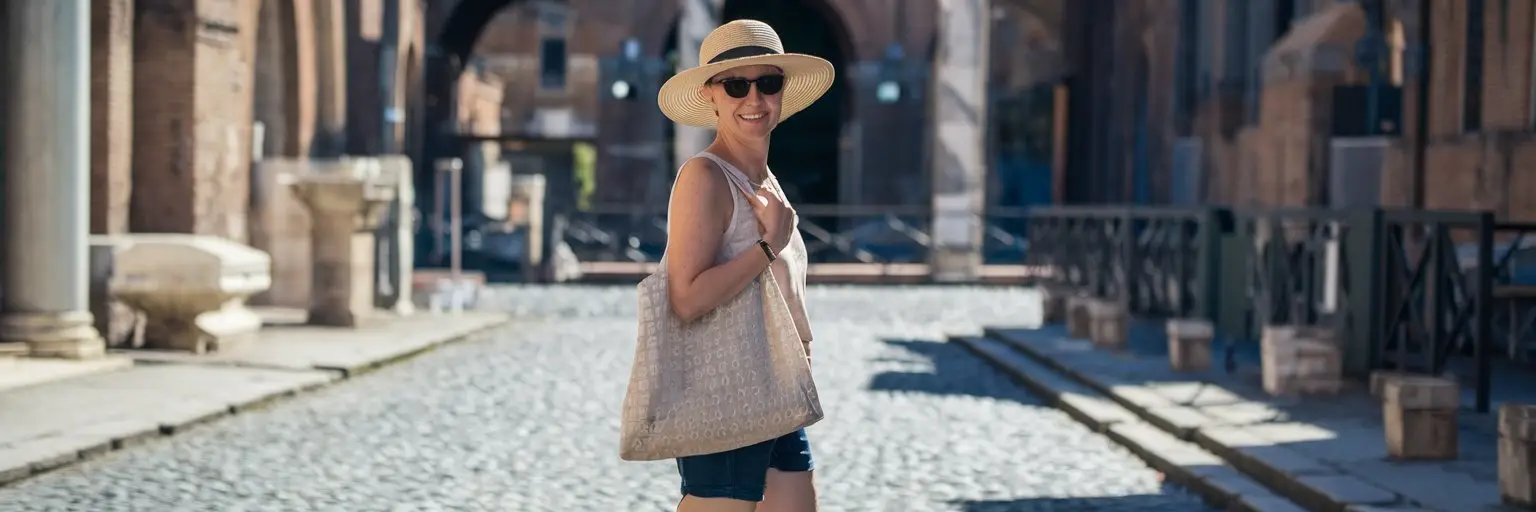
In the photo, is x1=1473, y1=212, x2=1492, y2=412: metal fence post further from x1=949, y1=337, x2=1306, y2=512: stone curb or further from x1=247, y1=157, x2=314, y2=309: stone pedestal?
x1=247, y1=157, x2=314, y2=309: stone pedestal

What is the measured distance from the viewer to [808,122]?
3575 cm

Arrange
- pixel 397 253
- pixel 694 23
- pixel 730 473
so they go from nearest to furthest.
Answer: pixel 730 473 → pixel 397 253 → pixel 694 23

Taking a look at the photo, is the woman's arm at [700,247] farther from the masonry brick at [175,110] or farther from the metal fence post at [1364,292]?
the masonry brick at [175,110]

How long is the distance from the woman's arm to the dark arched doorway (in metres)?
30.6

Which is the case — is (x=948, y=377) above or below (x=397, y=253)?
below

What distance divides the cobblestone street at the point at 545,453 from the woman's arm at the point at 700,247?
3.18 metres

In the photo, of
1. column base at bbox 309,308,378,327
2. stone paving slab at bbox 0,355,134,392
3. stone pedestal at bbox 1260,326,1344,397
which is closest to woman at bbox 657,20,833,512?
stone pedestal at bbox 1260,326,1344,397

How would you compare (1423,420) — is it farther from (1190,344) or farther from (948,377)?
(948,377)

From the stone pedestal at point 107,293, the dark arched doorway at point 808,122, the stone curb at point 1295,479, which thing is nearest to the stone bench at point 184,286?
the stone pedestal at point 107,293

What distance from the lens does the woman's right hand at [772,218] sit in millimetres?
3764

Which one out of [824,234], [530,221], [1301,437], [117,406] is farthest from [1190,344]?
[824,234]

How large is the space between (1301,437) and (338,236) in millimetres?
9339

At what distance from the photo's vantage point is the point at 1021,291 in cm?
2467

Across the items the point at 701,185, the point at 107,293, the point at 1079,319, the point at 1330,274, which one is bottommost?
the point at 1079,319
